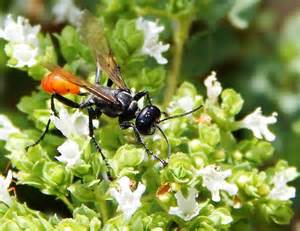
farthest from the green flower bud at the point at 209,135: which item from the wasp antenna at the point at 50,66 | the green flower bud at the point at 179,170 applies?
the wasp antenna at the point at 50,66

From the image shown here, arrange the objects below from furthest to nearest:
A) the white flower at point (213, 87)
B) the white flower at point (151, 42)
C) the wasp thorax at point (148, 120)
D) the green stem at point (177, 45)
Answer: the green stem at point (177, 45), the white flower at point (151, 42), the white flower at point (213, 87), the wasp thorax at point (148, 120)

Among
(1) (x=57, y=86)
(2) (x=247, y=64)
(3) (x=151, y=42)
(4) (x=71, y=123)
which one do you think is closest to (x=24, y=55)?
(1) (x=57, y=86)

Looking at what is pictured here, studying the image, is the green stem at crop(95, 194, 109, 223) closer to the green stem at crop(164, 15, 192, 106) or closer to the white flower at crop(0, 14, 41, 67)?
the white flower at crop(0, 14, 41, 67)

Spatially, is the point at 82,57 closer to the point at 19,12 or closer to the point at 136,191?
the point at 136,191

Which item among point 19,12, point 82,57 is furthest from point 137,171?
point 19,12

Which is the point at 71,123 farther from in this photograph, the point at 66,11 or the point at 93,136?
the point at 66,11

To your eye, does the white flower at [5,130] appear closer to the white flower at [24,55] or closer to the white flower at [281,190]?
the white flower at [24,55]
